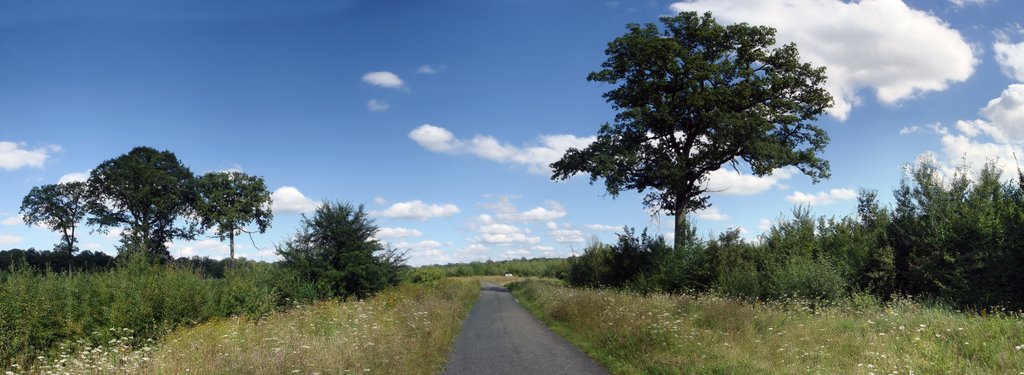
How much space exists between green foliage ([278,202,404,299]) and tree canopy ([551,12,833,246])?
39.9ft

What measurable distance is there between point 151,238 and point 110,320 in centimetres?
3968

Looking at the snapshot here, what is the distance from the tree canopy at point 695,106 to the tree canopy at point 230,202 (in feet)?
137

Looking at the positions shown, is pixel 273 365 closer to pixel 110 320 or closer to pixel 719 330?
pixel 719 330

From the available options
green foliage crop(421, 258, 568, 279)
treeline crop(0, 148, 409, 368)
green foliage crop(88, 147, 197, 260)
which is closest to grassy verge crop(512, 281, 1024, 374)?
treeline crop(0, 148, 409, 368)

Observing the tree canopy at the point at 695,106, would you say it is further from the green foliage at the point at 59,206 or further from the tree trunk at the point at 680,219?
the green foliage at the point at 59,206

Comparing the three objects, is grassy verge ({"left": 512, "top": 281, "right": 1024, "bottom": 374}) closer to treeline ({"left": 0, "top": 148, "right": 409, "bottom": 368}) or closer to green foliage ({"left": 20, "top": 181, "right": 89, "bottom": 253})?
treeline ({"left": 0, "top": 148, "right": 409, "bottom": 368})

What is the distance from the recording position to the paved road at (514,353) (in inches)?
455

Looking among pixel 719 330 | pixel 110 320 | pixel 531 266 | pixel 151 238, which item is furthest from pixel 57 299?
pixel 531 266

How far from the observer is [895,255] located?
2233 cm

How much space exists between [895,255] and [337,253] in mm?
24415

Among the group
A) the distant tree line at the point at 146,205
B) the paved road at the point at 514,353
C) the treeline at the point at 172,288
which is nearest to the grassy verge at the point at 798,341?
the paved road at the point at 514,353

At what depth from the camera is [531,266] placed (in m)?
113

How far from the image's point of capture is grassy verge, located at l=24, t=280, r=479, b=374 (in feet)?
30.5

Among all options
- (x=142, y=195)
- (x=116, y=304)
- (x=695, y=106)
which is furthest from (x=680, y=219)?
(x=142, y=195)
